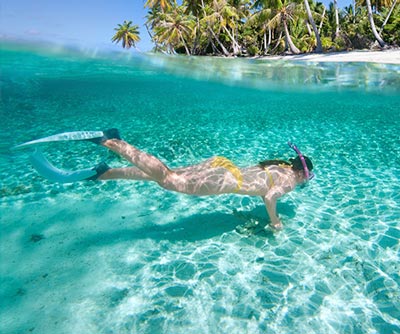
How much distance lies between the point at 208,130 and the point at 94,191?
248 inches

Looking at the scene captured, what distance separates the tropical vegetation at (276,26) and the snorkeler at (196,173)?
31850mm

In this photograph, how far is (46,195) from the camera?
6.32m

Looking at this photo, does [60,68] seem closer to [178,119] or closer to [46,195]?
[178,119]

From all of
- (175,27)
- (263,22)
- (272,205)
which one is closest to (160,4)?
(175,27)

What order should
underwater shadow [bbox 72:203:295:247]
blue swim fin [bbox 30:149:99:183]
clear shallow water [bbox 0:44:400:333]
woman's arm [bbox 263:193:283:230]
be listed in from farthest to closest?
underwater shadow [bbox 72:203:295:247], woman's arm [bbox 263:193:283:230], blue swim fin [bbox 30:149:99:183], clear shallow water [bbox 0:44:400:333]

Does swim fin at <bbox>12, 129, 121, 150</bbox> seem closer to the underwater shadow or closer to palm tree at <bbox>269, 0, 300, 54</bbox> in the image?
the underwater shadow

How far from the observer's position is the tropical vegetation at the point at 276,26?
33.6 metres

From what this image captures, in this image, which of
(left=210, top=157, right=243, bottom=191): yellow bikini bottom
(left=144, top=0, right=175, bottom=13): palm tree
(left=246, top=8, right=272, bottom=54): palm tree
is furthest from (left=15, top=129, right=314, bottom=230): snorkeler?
(left=144, top=0, right=175, bottom=13): palm tree

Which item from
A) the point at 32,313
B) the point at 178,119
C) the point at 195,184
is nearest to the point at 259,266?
the point at 195,184

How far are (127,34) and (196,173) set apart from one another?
68.1 m

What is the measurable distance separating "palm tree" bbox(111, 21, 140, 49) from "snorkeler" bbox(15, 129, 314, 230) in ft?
221

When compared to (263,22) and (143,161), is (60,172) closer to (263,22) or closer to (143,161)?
(143,161)

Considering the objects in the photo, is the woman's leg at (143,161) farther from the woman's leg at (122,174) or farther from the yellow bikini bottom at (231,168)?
the yellow bikini bottom at (231,168)

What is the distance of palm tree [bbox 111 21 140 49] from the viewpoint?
63.6 meters
